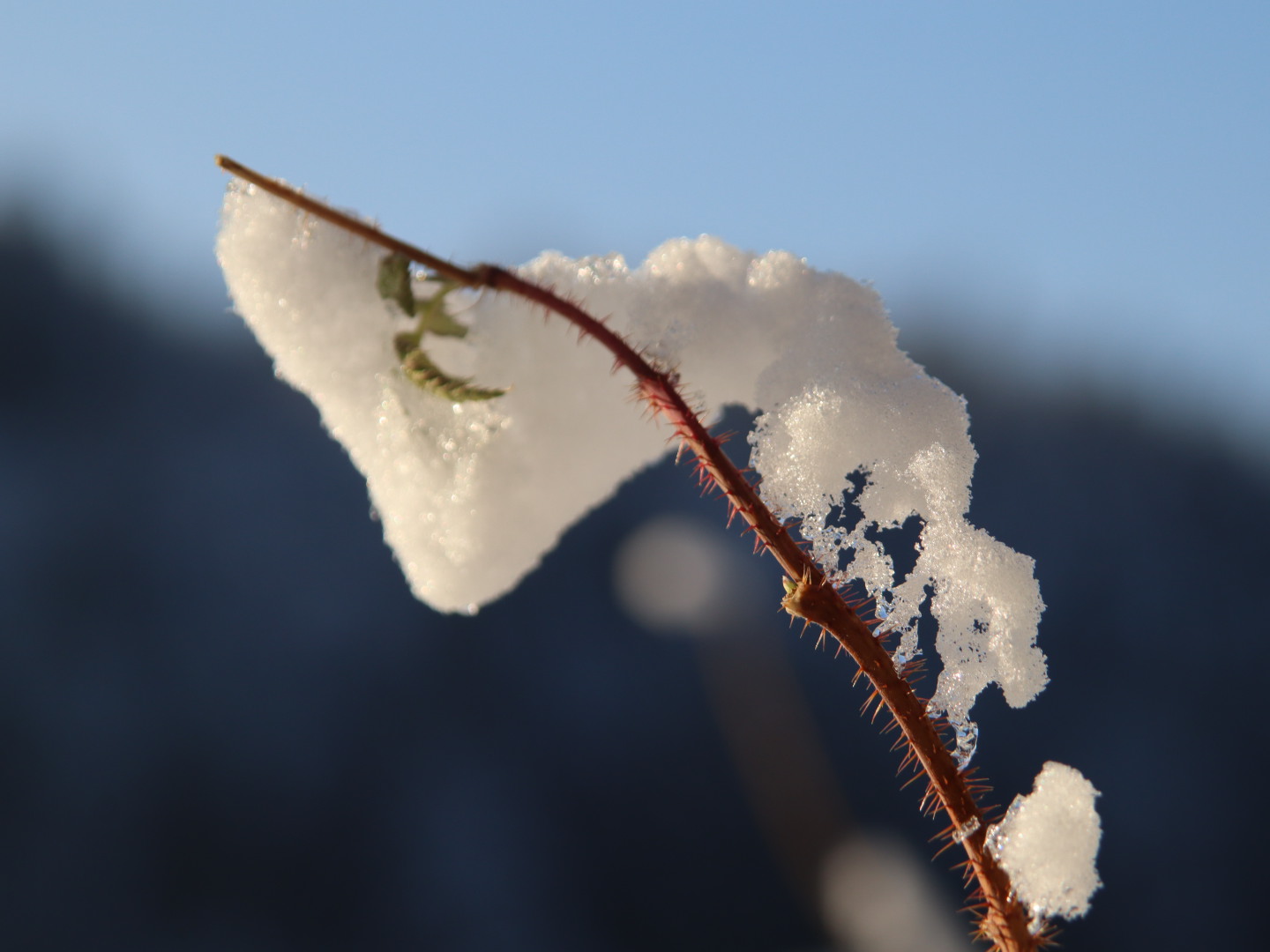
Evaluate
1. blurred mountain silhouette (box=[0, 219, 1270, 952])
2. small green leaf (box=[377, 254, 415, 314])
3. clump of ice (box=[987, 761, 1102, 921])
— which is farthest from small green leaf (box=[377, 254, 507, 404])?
blurred mountain silhouette (box=[0, 219, 1270, 952])

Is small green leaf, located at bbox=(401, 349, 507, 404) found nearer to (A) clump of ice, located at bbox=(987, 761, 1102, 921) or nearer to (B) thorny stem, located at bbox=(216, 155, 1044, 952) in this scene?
(B) thorny stem, located at bbox=(216, 155, 1044, 952)

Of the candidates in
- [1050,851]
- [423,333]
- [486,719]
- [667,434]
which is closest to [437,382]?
[423,333]

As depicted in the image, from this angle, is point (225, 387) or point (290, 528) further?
point (225, 387)

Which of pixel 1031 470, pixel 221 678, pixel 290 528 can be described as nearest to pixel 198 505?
pixel 290 528

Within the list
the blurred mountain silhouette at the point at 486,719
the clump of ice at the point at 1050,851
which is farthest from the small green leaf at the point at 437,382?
the blurred mountain silhouette at the point at 486,719

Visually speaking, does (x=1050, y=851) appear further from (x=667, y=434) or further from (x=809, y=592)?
(x=667, y=434)

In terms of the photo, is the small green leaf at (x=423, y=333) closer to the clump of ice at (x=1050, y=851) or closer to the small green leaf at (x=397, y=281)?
the small green leaf at (x=397, y=281)

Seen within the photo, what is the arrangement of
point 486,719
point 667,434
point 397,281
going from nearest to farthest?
1. point 397,281
2. point 667,434
3. point 486,719

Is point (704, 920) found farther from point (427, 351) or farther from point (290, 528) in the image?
point (427, 351)
